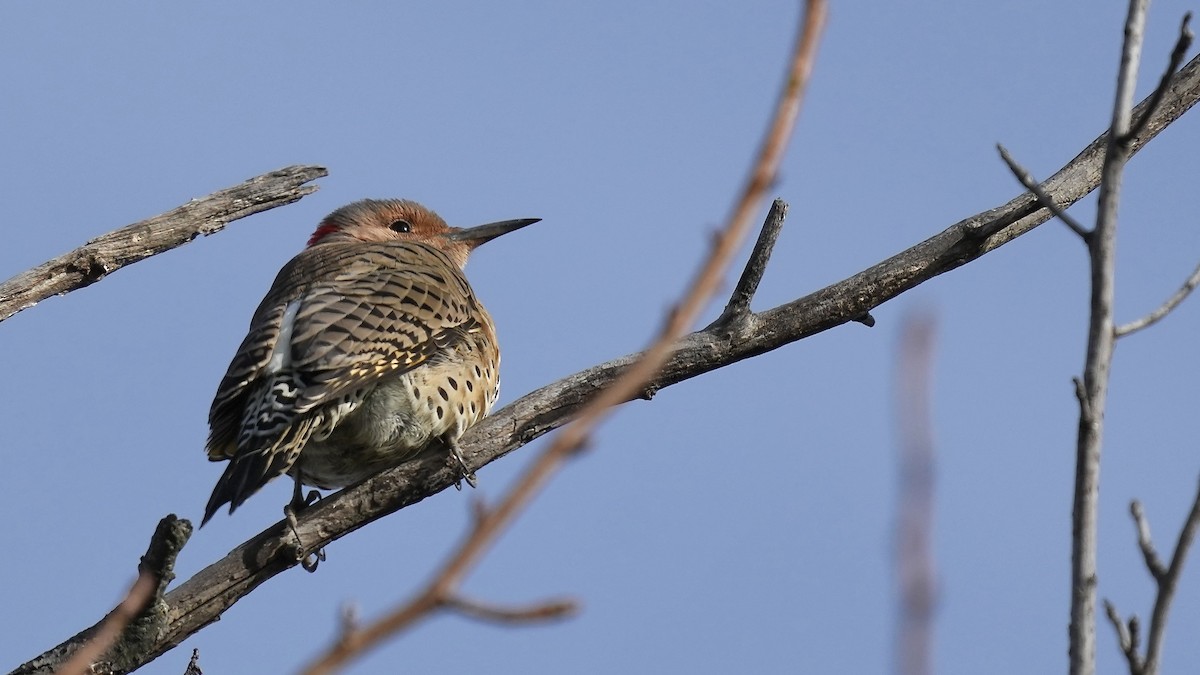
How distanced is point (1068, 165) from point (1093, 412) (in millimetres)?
3521

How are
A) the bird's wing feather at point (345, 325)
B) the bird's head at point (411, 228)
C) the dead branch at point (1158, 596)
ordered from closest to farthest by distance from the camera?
the dead branch at point (1158, 596)
the bird's wing feather at point (345, 325)
the bird's head at point (411, 228)

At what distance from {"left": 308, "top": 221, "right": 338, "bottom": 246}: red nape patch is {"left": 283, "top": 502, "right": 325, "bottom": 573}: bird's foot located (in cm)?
313

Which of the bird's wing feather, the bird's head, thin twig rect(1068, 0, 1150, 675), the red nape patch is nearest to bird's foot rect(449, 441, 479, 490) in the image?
the bird's wing feather

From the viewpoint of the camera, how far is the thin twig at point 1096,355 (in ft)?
7.57

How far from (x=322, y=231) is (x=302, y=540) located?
3.87 meters

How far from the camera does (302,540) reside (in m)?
5.60

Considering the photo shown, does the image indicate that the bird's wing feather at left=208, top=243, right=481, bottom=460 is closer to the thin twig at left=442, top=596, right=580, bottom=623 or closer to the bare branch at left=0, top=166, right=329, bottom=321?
the bare branch at left=0, top=166, right=329, bottom=321

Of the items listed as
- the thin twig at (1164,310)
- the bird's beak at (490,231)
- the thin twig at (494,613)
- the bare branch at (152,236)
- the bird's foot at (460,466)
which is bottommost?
the thin twig at (494,613)

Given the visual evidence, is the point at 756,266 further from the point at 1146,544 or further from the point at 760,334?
the point at 1146,544

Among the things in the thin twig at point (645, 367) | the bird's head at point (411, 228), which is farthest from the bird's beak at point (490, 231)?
the thin twig at point (645, 367)

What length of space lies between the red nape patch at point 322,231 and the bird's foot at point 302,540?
3.13 m

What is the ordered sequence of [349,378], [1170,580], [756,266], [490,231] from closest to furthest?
[1170,580] → [756,266] → [349,378] → [490,231]

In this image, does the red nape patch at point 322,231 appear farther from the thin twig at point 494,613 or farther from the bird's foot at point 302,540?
the thin twig at point 494,613

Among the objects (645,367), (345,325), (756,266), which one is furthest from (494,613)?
(345,325)
